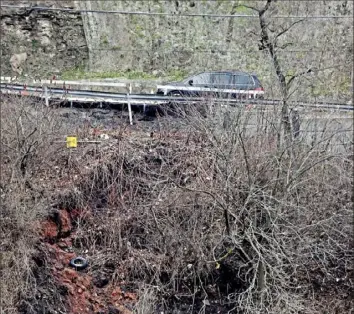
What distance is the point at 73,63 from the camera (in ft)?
67.2

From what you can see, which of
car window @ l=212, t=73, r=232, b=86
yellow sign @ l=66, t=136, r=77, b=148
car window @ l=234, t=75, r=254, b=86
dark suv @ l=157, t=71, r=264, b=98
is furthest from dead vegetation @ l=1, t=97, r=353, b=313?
car window @ l=234, t=75, r=254, b=86

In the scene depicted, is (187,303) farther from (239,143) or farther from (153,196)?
(239,143)

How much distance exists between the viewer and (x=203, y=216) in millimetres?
13281

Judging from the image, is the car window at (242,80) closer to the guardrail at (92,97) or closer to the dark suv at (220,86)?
the dark suv at (220,86)

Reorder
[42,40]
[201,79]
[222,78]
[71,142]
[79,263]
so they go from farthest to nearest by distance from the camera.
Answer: [42,40] < [201,79] < [222,78] < [71,142] < [79,263]

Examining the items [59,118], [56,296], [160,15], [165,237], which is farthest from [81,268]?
[160,15]

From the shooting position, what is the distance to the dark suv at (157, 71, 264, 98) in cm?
1371

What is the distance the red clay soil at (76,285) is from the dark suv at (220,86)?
14.8 ft

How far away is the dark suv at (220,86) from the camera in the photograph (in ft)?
45.0

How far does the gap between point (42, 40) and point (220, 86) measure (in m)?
8.63

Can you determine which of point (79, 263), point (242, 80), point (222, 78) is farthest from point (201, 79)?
point (79, 263)

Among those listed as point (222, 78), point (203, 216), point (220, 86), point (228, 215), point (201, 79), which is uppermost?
point (220, 86)

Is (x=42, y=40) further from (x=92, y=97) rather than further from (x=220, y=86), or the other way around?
(x=220, y=86)

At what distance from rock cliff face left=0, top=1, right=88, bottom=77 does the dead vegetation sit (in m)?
6.03
